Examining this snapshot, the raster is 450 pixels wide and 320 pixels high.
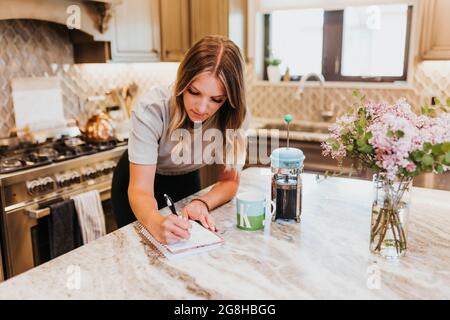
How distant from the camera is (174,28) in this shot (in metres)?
3.41

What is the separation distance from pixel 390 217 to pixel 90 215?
1.78 metres

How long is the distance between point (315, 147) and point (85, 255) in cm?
214

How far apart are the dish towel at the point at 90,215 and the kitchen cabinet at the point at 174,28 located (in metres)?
1.35

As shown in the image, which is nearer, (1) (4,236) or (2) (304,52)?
(1) (4,236)

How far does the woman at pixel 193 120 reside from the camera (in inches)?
54.6

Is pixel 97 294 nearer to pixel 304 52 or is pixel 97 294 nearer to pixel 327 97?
pixel 327 97

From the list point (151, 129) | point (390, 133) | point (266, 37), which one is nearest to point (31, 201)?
point (151, 129)

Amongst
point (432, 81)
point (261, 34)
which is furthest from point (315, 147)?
point (261, 34)

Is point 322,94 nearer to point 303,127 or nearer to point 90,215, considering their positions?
point 303,127

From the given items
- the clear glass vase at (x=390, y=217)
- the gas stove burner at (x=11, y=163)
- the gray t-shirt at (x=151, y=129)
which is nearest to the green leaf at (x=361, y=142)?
the clear glass vase at (x=390, y=217)

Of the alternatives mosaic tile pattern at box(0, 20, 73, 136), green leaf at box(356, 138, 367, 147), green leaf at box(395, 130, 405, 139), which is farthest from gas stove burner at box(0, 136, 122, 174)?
green leaf at box(395, 130, 405, 139)

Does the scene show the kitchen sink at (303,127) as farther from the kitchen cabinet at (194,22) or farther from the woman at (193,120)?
the woman at (193,120)

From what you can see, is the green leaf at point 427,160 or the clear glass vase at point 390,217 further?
the clear glass vase at point 390,217

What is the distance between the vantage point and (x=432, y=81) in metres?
3.09
